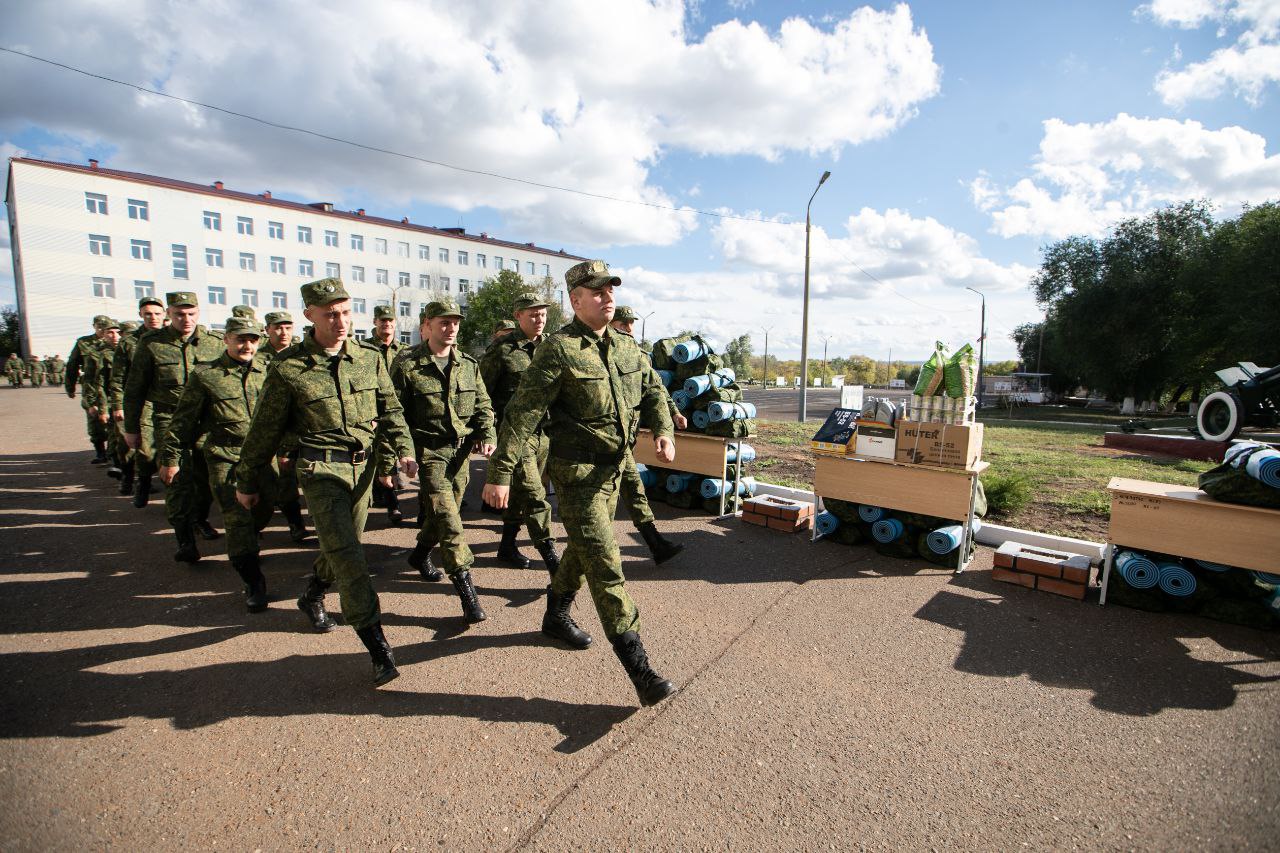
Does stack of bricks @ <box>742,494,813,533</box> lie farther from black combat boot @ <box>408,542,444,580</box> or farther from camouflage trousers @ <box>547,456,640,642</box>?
camouflage trousers @ <box>547,456,640,642</box>

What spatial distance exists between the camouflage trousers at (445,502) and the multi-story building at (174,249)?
5111cm

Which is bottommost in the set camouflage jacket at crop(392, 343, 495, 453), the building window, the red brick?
the red brick

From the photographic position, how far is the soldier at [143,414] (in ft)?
20.8

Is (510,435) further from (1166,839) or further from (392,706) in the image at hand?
(1166,839)

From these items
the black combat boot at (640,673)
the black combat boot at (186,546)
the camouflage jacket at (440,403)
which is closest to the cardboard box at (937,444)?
the black combat boot at (640,673)

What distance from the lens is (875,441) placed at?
232 inches

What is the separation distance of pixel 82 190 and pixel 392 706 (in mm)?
56052

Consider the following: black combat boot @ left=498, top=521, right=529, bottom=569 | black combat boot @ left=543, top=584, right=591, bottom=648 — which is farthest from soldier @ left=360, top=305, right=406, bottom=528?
black combat boot @ left=543, top=584, right=591, bottom=648

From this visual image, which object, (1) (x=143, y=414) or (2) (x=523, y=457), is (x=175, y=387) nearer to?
(1) (x=143, y=414)

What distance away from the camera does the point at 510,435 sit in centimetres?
335

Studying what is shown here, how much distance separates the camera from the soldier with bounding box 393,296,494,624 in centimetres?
443

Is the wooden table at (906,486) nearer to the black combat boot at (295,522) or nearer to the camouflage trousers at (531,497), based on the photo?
the camouflage trousers at (531,497)

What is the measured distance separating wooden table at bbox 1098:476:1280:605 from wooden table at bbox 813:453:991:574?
1042 mm

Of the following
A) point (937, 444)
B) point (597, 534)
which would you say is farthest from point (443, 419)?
point (937, 444)
